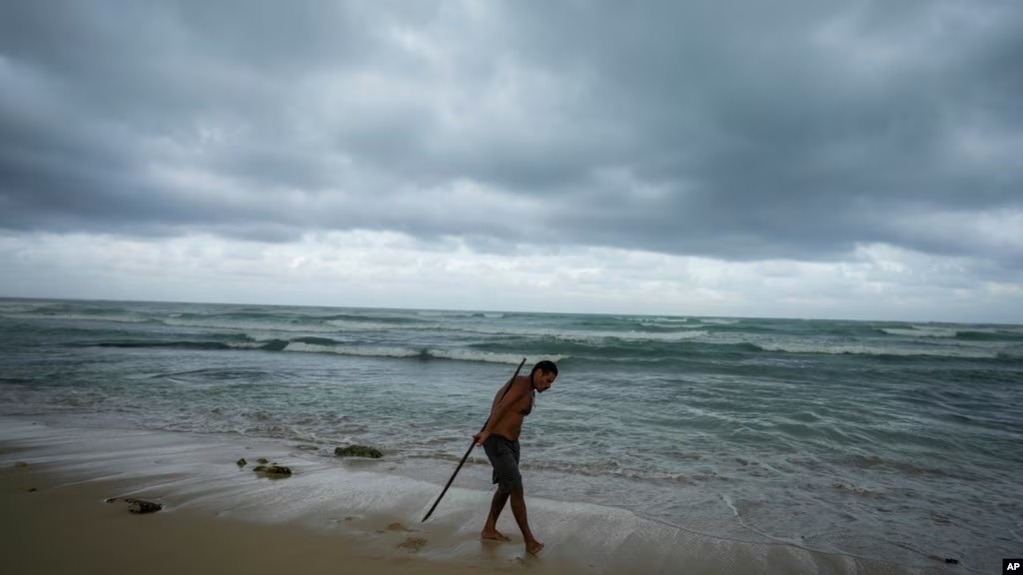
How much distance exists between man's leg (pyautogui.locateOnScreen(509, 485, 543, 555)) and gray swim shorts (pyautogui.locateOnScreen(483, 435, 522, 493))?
0.19 ft

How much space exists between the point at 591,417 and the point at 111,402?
9484mm

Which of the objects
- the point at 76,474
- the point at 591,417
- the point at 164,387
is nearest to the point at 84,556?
the point at 76,474

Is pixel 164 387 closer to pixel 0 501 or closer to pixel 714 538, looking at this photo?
pixel 0 501

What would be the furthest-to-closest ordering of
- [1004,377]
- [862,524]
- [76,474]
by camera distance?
[1004,377] → [76,474] → [862,524]

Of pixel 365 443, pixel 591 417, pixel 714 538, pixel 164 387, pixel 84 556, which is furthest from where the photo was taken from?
pixel 164 387

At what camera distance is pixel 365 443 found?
7582mm

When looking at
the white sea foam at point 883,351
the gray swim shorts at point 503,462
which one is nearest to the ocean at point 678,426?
the gray swim shorts at point 503,462

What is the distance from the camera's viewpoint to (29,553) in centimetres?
370

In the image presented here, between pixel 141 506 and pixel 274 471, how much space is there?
1409 mm

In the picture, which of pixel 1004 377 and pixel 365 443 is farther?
pixel 1004 377

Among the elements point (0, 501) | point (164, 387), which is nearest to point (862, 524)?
point (0, 501)

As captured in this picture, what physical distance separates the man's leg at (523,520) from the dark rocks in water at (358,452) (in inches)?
128

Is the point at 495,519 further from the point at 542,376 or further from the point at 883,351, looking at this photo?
the point at 883,351

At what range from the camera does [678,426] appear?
8.98 m
